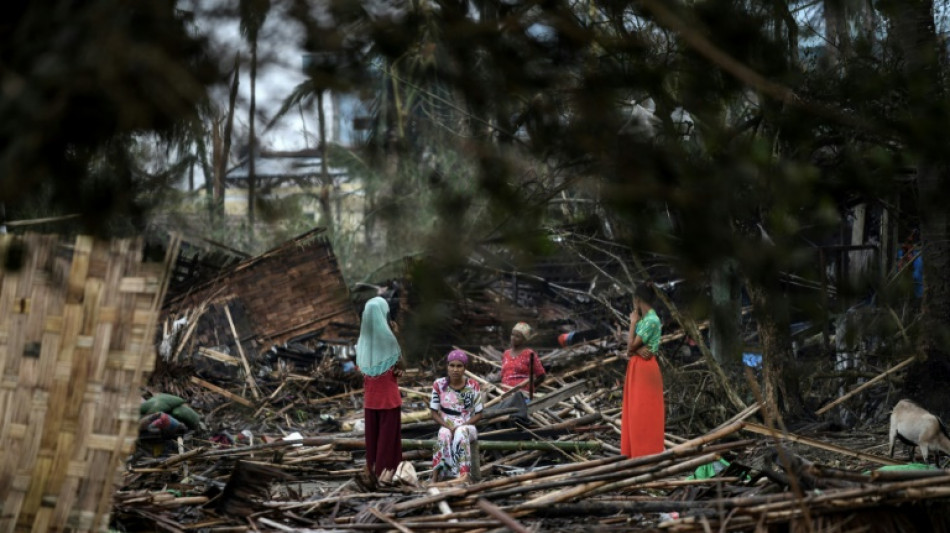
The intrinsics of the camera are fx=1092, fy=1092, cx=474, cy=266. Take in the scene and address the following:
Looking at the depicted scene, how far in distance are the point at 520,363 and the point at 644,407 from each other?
405 cm

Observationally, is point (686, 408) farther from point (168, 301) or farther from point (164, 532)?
point (168, 301)

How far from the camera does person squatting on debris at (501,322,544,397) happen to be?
39.7 feet

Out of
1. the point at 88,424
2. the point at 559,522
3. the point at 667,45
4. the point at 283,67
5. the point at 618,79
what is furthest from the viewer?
the point at 559,522

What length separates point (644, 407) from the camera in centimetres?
843

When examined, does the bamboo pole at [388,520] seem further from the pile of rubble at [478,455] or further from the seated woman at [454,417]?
the seated woman at [454,417]

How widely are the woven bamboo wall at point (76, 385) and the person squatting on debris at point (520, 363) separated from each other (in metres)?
7.73

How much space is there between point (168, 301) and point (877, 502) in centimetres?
1465

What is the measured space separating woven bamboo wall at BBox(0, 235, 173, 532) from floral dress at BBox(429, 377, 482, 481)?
4093 millimetres

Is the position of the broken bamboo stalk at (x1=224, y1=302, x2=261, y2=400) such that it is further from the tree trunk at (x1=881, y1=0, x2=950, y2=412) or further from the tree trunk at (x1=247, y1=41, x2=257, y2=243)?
the tree trunk at (x1=247, y1=41, x2=257, y2=243)

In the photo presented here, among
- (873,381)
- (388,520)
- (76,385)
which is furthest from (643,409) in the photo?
(76,385)

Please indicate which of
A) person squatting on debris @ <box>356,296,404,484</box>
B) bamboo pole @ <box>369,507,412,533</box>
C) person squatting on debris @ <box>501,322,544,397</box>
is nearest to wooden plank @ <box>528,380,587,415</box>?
person squatting on debris @ <box>501,322,544,397</box>

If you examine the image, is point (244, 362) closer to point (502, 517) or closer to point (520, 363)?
point (520, 363)

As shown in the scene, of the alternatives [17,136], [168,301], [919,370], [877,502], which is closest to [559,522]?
[877,502]

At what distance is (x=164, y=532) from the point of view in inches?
212
